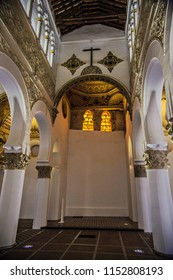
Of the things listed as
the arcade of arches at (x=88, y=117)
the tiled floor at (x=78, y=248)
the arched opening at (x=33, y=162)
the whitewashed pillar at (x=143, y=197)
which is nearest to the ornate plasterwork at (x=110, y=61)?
the arcade of arches at (x=88, y=117)

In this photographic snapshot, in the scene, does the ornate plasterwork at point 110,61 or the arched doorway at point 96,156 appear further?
the arched doorway at point 96,156

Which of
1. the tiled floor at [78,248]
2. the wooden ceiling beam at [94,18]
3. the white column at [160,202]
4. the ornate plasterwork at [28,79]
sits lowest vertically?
the tiled floor at [78,248]

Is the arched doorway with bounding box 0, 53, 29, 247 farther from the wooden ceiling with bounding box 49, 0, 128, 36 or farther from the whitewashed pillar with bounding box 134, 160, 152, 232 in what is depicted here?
the wooden ceiling with bounding box 49, 0, 128, 36

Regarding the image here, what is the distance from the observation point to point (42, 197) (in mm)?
7051

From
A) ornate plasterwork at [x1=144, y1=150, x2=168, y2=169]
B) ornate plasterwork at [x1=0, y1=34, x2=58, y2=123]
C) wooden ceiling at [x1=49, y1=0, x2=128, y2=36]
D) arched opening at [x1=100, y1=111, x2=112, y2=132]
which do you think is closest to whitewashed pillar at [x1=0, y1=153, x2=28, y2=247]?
ornate plasterwork at [x1=0, y1=34, x2=58, y2=123]

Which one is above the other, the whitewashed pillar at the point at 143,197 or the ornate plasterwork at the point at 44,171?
the ornate plasterwork at the point at 44,171

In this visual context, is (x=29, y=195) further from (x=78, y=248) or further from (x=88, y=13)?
(x=88, y=13)

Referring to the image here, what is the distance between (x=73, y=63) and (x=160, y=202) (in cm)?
723

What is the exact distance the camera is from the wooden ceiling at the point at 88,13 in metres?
8.42

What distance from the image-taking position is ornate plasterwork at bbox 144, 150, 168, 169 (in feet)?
14.9

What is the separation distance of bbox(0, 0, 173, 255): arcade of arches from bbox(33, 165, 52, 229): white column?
36 millimetres

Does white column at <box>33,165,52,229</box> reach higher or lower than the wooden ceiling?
lower

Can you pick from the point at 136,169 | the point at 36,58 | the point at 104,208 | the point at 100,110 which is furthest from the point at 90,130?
the point at 36,58

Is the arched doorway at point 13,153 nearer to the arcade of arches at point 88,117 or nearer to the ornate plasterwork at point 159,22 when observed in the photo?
the arcade of arches at point 88,117
